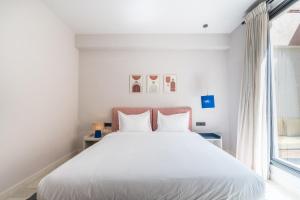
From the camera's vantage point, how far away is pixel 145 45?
12.5ft

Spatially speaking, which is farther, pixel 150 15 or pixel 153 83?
pixel 153 83

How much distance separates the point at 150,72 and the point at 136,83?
15.3 inches

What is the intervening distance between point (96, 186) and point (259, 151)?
2344 mm

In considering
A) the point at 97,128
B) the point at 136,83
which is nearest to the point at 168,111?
the point at 136,83

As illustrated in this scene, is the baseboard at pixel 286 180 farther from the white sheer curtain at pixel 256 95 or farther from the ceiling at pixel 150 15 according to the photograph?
the ceiling at pixel 150 15

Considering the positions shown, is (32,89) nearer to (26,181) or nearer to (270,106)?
(26,181)

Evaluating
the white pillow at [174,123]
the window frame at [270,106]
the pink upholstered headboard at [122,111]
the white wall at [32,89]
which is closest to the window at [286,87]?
the window frame at [270,106]

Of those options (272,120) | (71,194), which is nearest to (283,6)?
(272,120)

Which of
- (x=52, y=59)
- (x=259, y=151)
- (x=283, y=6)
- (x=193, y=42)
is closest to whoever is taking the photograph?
(x=283, y=6)

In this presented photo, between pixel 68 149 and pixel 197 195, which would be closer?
pixel 197 195

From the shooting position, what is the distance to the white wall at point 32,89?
2.04m

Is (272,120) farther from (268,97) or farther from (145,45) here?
(145,45)

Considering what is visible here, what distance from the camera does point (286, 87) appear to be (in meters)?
2.64

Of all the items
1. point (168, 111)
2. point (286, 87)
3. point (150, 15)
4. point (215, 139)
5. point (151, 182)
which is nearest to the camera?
point (151, 182)
